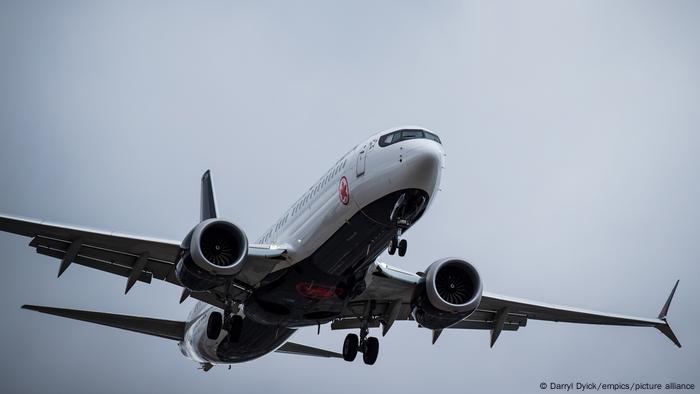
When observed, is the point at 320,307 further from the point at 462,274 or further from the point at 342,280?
the point at 462,274

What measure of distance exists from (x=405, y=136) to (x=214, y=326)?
9393 millimetres

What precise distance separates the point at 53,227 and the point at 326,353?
38.6ft

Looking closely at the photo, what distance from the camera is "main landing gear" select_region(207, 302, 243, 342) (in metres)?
29.9

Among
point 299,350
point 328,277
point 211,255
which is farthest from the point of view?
point 299,350

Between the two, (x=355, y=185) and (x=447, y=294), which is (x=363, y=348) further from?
(x=355, y=185)

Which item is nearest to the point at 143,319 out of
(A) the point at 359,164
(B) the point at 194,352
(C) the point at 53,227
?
(B) the point at 194,352

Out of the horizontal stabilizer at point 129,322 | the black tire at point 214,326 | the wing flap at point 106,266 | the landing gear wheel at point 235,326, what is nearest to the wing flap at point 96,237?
the wing flap at point 106,266

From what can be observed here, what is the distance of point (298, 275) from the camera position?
1090 inches

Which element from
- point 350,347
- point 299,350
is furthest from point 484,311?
point 299,350

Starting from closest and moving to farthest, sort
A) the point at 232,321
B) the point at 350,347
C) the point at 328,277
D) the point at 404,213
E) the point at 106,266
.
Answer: the point at 404,213
the point at 328,277
the point at 232,321
the point at 106,266
the point at 350,347

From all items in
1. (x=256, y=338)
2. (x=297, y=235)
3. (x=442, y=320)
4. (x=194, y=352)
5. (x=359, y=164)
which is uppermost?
(x=359, y=164)

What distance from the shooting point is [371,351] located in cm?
3122

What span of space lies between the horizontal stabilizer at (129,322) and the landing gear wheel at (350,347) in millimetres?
7379

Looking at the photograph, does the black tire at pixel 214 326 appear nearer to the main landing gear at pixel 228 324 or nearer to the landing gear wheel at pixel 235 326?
the main landing gear at pixel 228 324
